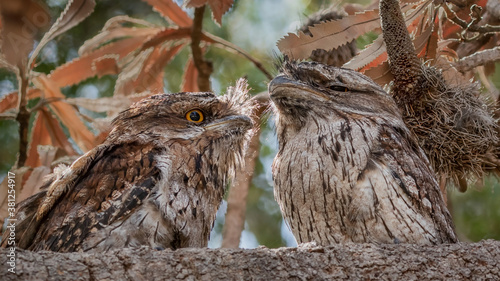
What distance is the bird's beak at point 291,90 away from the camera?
136 inches

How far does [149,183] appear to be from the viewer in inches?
117

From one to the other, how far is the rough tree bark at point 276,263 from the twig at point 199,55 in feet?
7.11

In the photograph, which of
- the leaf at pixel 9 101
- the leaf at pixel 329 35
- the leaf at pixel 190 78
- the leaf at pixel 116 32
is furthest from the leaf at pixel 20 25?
the leaf at pixel 329 35

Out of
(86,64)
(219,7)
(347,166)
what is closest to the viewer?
(347,166)

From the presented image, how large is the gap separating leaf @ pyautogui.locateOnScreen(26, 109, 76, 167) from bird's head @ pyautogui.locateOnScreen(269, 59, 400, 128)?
5.27 feet

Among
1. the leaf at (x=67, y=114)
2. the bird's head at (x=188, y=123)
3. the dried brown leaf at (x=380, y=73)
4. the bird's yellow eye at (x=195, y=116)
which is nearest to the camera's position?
the bird's head at (x=188, y=123)

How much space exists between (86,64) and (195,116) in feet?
4.13

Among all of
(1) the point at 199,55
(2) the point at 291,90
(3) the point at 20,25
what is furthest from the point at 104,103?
(2) the point at 291,90

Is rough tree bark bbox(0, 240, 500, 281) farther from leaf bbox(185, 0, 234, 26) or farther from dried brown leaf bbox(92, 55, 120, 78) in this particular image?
dried brown leaf bbox(92, 55, 120, 78)

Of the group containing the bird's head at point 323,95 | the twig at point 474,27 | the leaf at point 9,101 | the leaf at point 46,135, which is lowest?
the bird's head at point 323,95

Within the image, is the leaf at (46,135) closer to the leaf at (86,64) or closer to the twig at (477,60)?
the leaf at (86,64)

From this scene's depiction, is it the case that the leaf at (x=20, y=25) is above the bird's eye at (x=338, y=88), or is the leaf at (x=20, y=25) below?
above

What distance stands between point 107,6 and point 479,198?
341 cm

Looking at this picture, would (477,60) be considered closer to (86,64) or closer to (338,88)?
(338,88)
